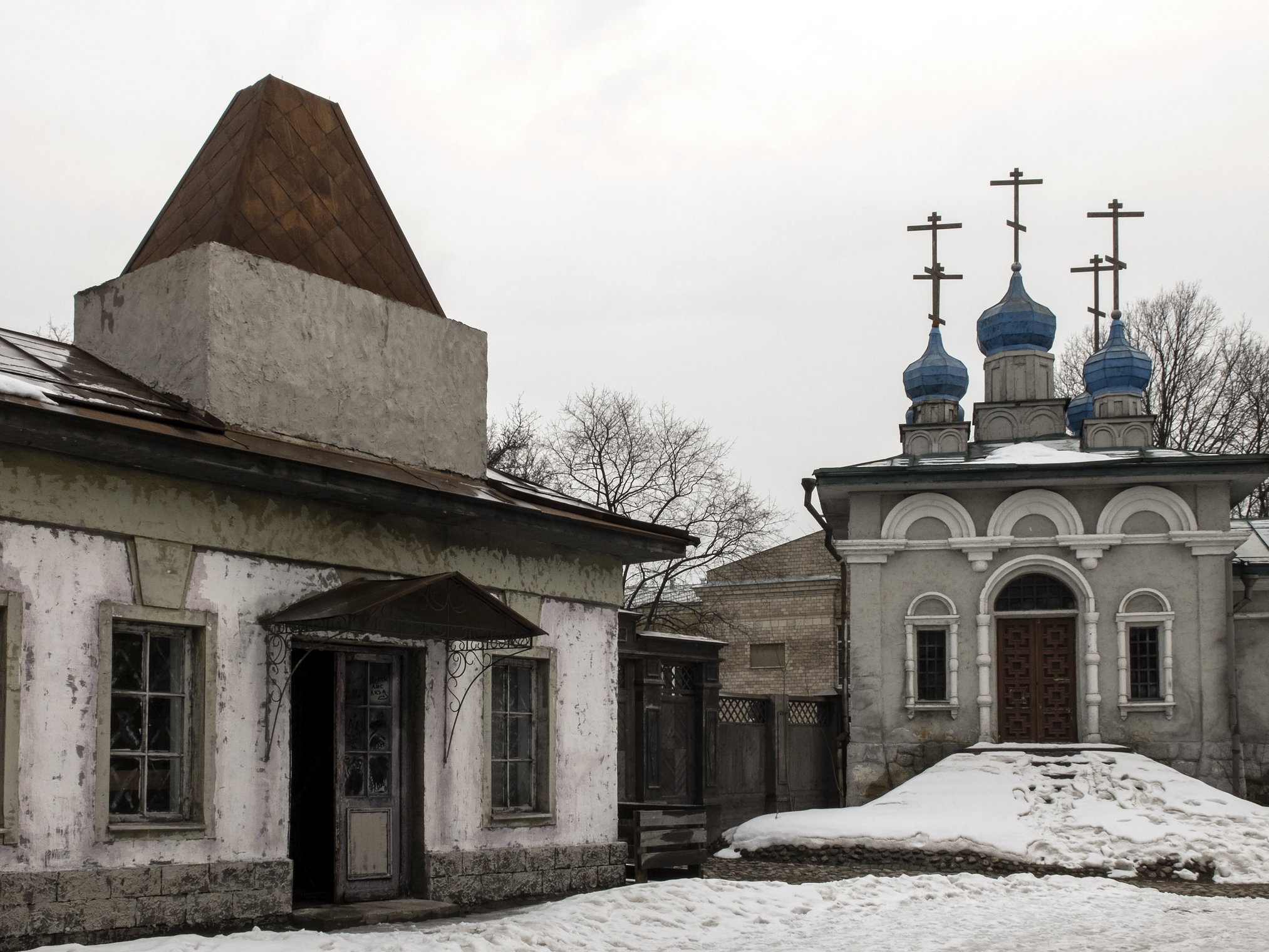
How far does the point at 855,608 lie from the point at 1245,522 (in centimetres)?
666

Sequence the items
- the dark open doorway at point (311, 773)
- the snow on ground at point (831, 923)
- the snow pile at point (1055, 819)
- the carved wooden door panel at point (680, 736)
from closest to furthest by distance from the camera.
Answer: the snow on ground at point (831, 923), the dark open doorway at point (311, 773), the snow pile at point (1055, 819), the carved wooden door panel at point (680, 736)

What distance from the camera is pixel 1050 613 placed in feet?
63.1

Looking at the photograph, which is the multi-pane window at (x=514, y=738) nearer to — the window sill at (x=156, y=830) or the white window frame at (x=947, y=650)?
the window sill at (x=156, y=830)

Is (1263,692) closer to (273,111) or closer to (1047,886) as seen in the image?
(1047,886)

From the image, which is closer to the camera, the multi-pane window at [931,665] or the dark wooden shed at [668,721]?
the dark wooden shed at [668,721]

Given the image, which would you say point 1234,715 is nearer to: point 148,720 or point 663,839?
point 663,839

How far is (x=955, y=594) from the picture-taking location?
64.0ft

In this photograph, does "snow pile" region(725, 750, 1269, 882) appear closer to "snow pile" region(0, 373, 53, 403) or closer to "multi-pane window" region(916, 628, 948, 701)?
"multi-pane window" region(916, 628, 948, 701)

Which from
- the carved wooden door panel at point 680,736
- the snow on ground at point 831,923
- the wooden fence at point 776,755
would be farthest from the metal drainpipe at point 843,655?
the snow on ground at point 831,923

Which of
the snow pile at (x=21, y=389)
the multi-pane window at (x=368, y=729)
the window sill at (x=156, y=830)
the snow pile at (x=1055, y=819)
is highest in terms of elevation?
the snow pile at (x=21, y=389)

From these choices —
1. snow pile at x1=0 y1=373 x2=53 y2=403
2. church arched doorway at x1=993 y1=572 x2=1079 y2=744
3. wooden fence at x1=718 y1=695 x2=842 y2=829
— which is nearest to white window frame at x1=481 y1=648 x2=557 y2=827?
snow pile at x1=0 y1=373 x2=53 y2=403

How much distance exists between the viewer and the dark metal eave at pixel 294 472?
747cm

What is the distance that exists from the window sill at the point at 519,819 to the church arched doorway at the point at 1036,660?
32.1ft

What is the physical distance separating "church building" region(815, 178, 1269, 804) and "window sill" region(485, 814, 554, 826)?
9.11 meters
